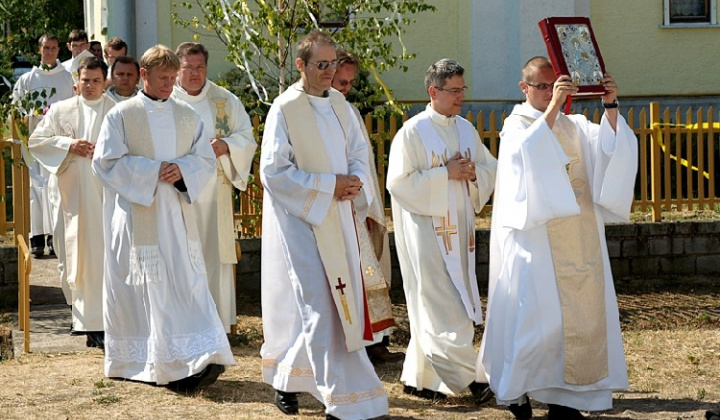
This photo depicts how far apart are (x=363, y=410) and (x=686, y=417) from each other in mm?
1736

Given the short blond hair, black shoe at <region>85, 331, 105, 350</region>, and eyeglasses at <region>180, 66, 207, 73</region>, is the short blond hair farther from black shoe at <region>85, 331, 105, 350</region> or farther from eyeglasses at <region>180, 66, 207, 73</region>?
black shoe at <region>85, 331, 105, 350</region>

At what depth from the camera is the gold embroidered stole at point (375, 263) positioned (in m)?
8.34

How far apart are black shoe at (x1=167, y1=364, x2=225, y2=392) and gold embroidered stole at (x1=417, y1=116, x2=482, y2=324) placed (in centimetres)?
147

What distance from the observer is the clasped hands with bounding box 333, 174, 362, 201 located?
23.2ft

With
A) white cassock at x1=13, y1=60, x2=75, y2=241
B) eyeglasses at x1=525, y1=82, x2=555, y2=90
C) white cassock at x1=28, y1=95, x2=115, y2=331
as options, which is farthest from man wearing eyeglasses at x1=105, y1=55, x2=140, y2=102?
eyeglasses at x1=525, y1=82, x2=555, y2=90

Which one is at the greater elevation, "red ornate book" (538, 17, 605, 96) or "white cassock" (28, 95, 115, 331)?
"red ornate book" (538, 17, 605, 96)

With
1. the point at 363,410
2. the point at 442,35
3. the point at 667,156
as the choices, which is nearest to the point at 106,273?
the point at 363,410

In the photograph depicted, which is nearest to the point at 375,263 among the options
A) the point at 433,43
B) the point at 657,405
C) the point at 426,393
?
the point at 426,393

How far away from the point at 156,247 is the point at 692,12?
42.4 ft

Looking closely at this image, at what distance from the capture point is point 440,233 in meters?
7.88

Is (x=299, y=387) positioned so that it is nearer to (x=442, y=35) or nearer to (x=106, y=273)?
(x=106, y=273)

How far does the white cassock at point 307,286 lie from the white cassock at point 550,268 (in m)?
0.75

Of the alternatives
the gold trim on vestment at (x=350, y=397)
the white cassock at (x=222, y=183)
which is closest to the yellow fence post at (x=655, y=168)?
the white cassock at (x=222, y=183)

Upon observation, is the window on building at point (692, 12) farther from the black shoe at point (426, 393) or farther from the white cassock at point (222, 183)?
the black shoe at point (426, 393)
